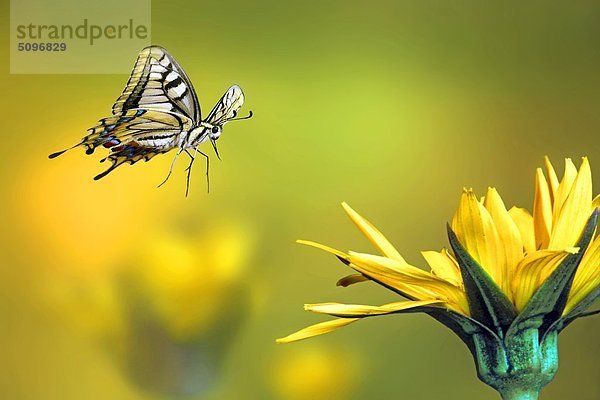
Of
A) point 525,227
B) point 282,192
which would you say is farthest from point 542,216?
point 282,192

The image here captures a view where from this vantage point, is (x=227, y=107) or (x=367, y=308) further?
(x=227, y=107)

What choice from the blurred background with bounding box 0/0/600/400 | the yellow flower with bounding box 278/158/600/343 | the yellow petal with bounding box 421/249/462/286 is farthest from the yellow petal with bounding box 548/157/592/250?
the blurred background with bounding box 0/0/600/400

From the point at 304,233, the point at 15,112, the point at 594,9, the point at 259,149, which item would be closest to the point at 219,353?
the point at 304,233

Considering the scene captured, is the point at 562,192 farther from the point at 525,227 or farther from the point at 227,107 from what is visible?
the point at 227,107

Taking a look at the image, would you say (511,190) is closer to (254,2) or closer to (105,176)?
(254,2)

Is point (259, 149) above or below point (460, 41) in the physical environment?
below

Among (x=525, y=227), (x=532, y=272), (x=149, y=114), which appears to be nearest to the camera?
(x=532, y=272)

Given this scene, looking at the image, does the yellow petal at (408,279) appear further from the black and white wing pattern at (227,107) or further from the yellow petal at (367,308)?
the black and white wing pattern at (227,107)
